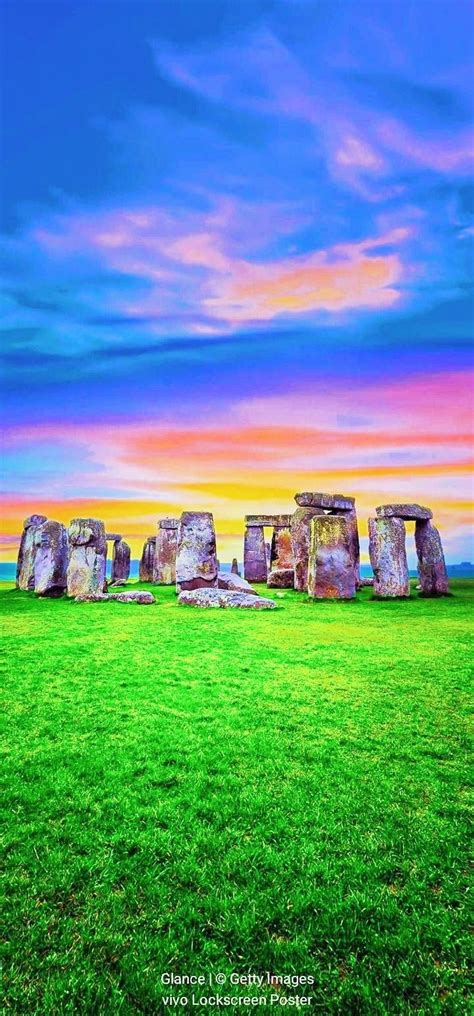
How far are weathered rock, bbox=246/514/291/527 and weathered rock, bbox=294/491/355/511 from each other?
6074 millimetres

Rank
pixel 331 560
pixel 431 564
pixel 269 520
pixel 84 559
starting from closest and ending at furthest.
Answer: pixel 331 560
pixel 84 559
pixel 431 564
pixel 269 520

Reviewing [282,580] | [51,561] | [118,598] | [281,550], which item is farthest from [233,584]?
[281,550]

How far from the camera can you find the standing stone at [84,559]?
48.9 feet

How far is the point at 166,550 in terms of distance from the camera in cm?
2284

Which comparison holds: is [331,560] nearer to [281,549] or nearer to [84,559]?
[84,559]

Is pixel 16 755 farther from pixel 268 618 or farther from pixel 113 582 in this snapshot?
pixel 113 582

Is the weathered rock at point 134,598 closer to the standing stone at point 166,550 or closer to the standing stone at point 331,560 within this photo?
the standing stone at point 331,560

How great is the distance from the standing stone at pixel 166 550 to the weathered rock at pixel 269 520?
382cm

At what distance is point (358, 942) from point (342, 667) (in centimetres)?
457

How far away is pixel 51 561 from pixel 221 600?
6237 millimetres

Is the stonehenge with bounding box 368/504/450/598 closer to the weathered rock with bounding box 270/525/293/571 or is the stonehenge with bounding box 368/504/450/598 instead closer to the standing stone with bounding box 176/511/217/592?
the standing stone with bounding box 176/511/217/592

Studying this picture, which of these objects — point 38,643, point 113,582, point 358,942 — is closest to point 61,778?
point 358,942

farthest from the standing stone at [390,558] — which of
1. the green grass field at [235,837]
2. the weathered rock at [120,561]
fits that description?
the weathered rock at [120,561]

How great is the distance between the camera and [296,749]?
3.85 metres
